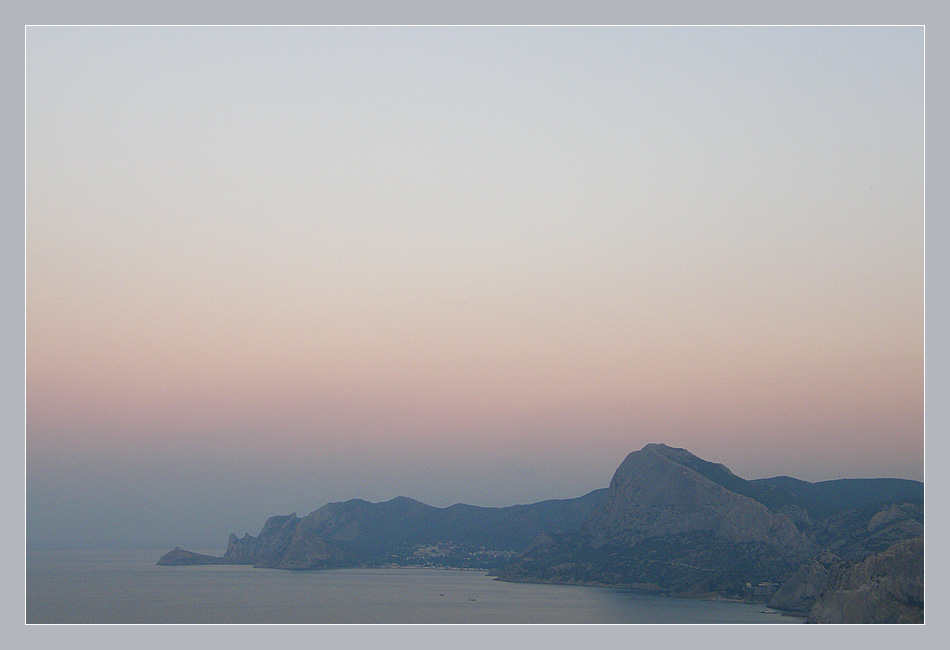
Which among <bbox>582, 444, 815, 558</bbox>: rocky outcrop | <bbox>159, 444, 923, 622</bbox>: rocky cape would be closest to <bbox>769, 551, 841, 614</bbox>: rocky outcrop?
<bbox>159, 444, 923, 622</bbox>: rocky cape

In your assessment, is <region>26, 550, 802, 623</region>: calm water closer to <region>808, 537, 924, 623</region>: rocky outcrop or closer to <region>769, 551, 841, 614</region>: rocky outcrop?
<region>769, 551, 841, 614</region>: rocky outcrop

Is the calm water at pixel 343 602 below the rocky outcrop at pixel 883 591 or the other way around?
below

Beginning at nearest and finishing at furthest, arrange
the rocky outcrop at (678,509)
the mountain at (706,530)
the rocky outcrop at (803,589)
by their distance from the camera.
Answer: the rocky outcrop at (803,589) → the mountain at (706,530) → the rocky outcrop at (678,509)

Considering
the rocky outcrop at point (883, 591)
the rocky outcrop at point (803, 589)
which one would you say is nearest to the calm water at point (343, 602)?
the rocky outcrop at point (803, 589)

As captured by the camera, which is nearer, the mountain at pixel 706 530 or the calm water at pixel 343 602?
the calm water at pixel 343 602

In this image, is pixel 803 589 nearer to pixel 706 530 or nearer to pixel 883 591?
pixel 883 591

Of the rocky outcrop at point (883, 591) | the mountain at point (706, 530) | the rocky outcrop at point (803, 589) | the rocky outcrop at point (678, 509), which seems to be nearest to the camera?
the rocky outcrop at point (883, 591)

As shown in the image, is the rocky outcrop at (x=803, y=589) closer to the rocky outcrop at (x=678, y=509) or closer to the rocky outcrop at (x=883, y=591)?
the rocky outcrop at (x=883, y=591)
